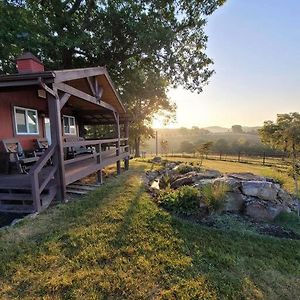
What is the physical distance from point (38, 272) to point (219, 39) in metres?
11.8

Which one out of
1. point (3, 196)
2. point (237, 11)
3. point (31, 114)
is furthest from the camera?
point (237, 11)

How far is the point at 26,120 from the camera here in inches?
348

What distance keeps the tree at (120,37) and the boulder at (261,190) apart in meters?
7.65

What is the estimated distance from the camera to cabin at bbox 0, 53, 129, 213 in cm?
525

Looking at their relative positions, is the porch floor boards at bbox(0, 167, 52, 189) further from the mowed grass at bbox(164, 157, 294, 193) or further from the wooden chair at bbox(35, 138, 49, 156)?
the mowed grass at bbox(164, 157, 294, 193)

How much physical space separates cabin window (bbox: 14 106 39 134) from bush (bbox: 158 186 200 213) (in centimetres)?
568

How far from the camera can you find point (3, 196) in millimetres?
5305

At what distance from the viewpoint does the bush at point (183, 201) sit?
19.2 feet

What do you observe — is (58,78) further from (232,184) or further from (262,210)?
(262,210)

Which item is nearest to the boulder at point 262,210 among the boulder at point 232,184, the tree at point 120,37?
the boulder at point 232,184

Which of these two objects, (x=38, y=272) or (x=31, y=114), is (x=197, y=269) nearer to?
(x=38, y=272)

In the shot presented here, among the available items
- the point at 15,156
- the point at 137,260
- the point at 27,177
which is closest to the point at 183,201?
the point at 137,260

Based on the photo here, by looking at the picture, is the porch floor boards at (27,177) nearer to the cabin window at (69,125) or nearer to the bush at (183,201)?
the bush at (183,201)

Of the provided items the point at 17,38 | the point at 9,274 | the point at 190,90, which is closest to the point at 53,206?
the point at 9,274
